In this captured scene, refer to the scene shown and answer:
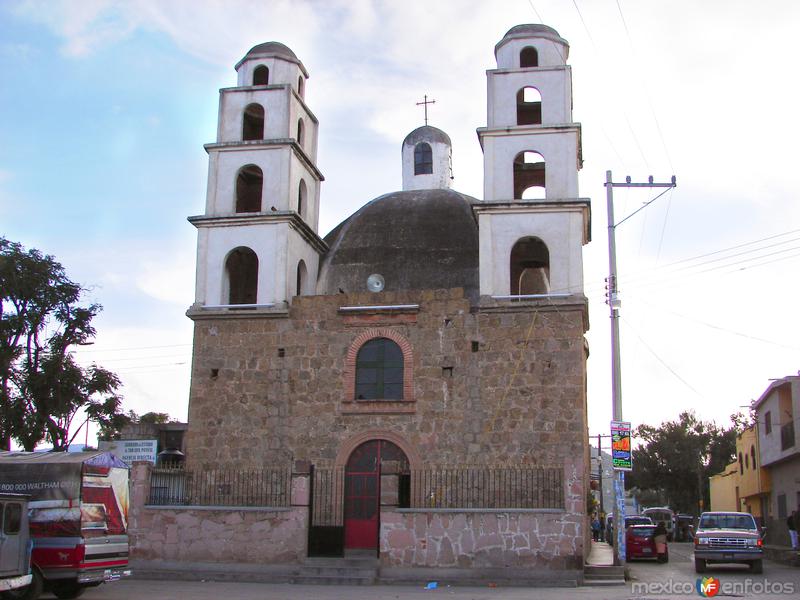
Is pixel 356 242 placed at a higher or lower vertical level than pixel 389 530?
higher

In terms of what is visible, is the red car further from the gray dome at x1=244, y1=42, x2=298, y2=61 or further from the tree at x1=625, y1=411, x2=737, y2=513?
the tree at x1=625, y1=411, x2=737, y2=513

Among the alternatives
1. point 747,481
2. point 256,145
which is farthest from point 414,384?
point 747,481

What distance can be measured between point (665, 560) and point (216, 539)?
13.6m

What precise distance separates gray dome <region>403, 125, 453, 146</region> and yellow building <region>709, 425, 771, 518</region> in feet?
57.2

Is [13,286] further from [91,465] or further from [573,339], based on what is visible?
[573,339]

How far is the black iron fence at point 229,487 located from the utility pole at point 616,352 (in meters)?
8.10

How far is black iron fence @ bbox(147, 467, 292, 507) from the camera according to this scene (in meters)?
23.1

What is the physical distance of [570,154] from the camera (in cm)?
2489

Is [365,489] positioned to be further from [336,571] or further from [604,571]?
[604,571]

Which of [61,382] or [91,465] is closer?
[91,465]

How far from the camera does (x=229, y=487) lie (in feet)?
76.8

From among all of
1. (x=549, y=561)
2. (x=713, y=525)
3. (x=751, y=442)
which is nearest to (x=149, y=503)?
(x=549, y=561)

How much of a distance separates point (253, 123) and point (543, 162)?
911cm

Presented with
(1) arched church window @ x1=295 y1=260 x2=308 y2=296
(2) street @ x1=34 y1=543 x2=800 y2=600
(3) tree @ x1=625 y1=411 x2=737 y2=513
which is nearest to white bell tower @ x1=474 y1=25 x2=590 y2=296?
(1) arched church window @ x1=295 y1=260 x2=308 y2=296
